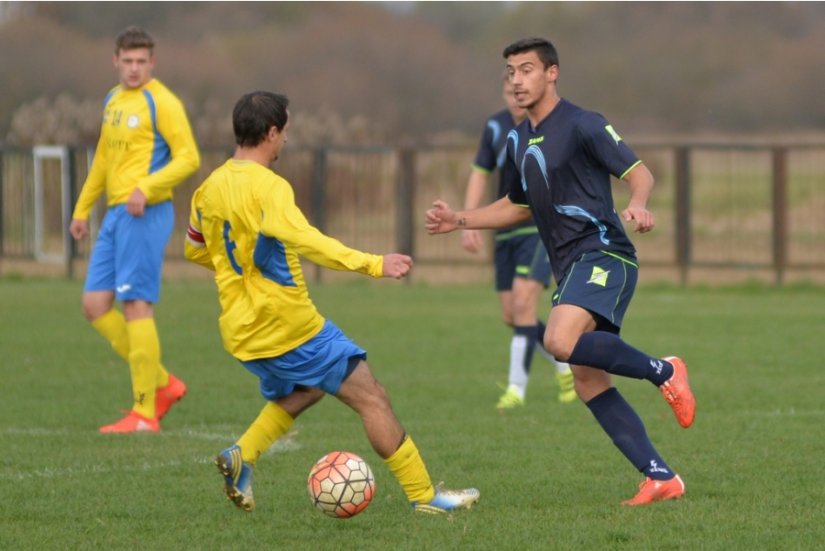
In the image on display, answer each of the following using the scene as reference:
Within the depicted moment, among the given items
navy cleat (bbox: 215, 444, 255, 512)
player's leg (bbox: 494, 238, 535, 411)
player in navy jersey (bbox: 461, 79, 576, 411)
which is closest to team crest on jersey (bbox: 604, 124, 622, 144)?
navy cleat (bbox: 215, 444, 255, 512)

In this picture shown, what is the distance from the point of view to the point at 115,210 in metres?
8.88

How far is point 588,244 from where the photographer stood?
645 centimetres

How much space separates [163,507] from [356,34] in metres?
31.2

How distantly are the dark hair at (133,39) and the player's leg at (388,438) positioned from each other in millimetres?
3433

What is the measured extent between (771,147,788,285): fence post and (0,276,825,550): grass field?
5.06 meters

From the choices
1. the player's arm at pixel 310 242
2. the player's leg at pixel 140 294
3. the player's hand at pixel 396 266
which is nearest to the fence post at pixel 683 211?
the player's leg at pixel 140 294

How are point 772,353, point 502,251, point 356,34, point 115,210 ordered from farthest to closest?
point 356,34, point 772,353, point 502,251, point 115,210

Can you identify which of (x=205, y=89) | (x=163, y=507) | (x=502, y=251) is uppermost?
(x=205, y=89)

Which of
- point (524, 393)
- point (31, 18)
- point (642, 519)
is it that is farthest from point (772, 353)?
point (31, 18)

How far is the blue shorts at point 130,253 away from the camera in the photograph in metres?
8.79

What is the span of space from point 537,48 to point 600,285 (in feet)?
3.62

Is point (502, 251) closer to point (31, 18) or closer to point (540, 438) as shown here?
point (540, 438)

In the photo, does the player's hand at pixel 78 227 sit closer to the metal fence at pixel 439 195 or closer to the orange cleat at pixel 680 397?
the orange cleat at pixel 680 397

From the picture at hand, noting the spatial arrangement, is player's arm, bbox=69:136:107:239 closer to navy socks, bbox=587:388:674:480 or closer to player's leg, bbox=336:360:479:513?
player's leg, bbox=336:360:479:513
